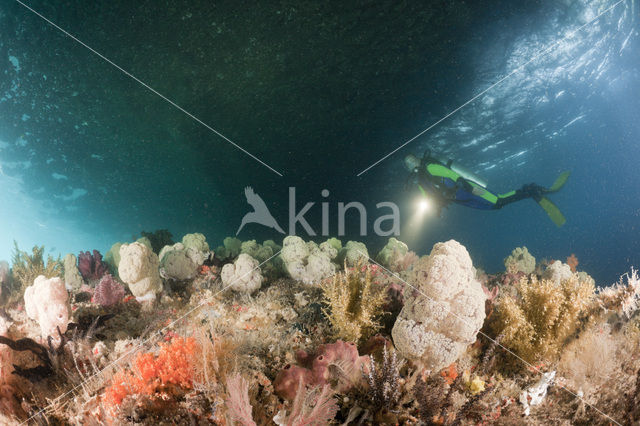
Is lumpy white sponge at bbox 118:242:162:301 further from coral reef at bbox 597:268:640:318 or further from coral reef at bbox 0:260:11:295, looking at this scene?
coral reef at bbox 597:268:640:318

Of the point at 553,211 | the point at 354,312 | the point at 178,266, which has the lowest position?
the point at 354,312

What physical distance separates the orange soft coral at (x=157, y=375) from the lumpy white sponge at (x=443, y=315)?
7.79 ft

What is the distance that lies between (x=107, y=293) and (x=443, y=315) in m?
6.01

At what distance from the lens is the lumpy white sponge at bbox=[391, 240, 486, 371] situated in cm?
307

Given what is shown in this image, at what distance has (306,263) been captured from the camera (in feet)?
23.4

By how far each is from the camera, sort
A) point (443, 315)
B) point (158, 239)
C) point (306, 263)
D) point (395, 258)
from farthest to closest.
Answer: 1. point (158, 239)
2. point (395, 258)
3. point (306, 263)
4. point (443, 315)

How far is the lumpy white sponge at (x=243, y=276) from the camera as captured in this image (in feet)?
20.4

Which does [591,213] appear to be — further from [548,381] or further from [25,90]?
[25,90]

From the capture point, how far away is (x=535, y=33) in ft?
38.2

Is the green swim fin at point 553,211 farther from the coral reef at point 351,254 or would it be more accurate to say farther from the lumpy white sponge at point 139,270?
the lumpy white sponge at point 139,270

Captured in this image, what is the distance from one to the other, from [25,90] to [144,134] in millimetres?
6292

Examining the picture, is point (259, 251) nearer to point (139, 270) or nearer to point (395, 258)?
point (139, 270)

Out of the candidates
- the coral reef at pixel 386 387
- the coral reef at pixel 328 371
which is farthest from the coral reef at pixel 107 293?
the coral reef at pixel 386 387

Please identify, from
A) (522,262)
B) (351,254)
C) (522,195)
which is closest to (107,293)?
(351,254)
